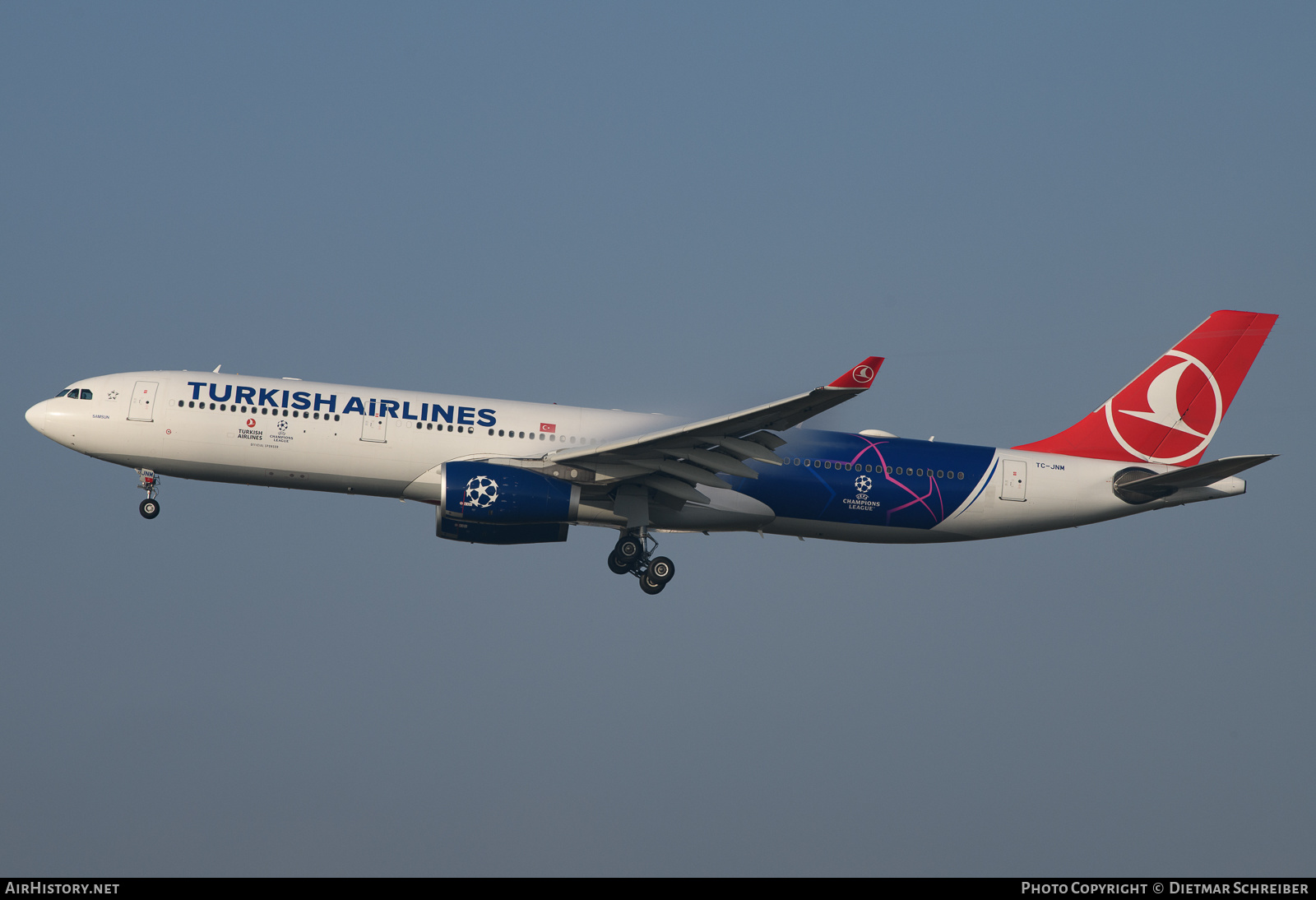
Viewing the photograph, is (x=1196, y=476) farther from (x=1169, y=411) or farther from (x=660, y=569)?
(x=660, y=569)

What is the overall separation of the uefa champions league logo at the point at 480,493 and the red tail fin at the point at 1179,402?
57.3ft

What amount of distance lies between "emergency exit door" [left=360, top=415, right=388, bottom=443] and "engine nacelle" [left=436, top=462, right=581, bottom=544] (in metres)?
2.32

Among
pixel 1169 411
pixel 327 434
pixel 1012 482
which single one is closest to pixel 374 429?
pixel 327 434

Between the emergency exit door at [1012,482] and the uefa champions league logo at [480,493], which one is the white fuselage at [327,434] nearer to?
the uefa champions league logo at [480,493]

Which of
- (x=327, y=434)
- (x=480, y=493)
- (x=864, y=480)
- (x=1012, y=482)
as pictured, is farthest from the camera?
(x=1012, y=482)

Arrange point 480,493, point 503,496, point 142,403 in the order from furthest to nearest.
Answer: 1. point 142,403
2. point 503,496
3. point 480,493

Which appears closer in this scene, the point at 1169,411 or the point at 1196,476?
the point at 1196,476

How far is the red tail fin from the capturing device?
4416 cm

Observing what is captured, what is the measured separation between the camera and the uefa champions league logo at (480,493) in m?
37.5

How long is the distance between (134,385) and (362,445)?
7035 millimetres

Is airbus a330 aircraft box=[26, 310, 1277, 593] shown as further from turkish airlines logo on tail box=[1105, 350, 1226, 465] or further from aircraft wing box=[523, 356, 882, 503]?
turkish airlines logo on tail box=[1105, 350, 1226, 465]

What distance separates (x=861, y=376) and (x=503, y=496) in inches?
426

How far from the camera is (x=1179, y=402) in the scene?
4472 centimetres
